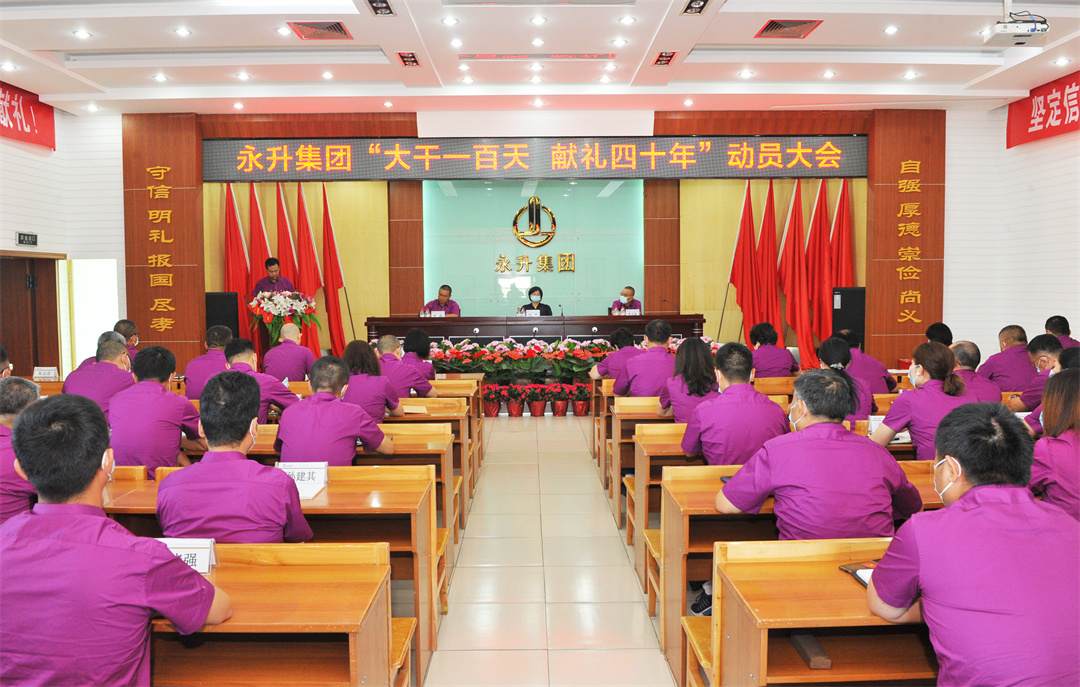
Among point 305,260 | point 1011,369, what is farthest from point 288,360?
point 1011,369

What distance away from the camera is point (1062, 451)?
7.39 feet

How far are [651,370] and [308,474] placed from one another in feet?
8.73

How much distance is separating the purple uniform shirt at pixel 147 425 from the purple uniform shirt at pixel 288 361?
2.25 m

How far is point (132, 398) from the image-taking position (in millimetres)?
3260

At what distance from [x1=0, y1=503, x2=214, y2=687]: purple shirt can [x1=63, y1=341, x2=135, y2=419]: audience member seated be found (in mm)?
2800

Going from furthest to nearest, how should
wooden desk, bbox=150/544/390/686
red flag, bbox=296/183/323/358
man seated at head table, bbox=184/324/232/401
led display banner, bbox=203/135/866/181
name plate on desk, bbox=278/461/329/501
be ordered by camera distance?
red flag, bbox=296/183/323/358 → led display banner, bbox=203/135/866/181 → man seated at head table, bbox=184/324/232/401 → name plate on desk, bbox=278/461/329/501 → wooden desk, bbox=150/544/390/686

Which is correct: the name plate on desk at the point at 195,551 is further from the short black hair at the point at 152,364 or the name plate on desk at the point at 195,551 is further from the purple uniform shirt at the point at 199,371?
the purple uniform shirt at the point at 199,371

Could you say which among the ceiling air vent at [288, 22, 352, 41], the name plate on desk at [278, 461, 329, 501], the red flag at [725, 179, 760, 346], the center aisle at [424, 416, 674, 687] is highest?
the ceiling air vent at [288, 22, 352, 41]

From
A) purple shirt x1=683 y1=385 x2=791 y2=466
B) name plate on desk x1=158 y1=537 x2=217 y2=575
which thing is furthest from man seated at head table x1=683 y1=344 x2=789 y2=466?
name plate on desk x1=158 y1=537 x2=217 y2=575

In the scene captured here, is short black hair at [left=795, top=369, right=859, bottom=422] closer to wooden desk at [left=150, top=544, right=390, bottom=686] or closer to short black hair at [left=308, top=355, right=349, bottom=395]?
wooden desk at [left=150, top=544, right=390, bottom=686]

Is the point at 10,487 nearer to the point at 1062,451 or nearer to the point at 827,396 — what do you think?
the point at 827,396

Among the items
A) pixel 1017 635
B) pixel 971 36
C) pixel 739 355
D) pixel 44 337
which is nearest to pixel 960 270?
pixel 971 36

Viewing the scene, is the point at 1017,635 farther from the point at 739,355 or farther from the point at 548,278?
the point at 548,278

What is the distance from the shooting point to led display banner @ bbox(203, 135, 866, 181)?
23.7 ft
